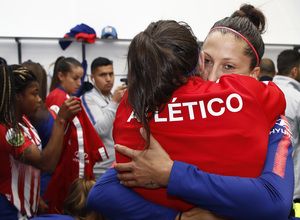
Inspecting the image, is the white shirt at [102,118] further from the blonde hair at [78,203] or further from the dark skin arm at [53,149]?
the blonde hair at [78,203]

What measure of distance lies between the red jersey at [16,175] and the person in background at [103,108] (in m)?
0.97

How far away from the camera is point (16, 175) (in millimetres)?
1575

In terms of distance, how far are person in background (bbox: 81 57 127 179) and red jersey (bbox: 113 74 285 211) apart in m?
1.66

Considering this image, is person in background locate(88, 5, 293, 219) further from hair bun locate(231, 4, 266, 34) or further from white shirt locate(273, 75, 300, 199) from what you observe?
white shirt locate(273, 75, 300, 199)

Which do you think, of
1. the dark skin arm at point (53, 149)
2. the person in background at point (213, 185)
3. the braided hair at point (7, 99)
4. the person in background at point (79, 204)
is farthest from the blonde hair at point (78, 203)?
the person in background at point (213, 185)

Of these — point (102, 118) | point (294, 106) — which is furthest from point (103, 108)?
point (294, 106)

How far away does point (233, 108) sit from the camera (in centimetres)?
76

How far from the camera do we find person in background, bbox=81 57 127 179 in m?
2.61

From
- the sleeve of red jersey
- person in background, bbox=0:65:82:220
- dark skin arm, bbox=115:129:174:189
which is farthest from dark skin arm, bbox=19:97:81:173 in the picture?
the sleeve of red jersey

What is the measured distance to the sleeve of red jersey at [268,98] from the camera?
2.61 feet

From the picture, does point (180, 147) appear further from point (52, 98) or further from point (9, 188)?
point (52, 98)

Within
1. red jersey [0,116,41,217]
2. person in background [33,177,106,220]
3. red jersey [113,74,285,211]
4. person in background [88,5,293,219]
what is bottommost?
person in background [33,177,106,220]

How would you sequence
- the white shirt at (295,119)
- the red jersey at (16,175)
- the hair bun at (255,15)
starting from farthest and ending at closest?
1. the white shirt at (295,119)
2. the red jersey at (16,175)
3. the hair bun at (255,15)

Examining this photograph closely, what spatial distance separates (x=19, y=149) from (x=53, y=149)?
0.23 m
